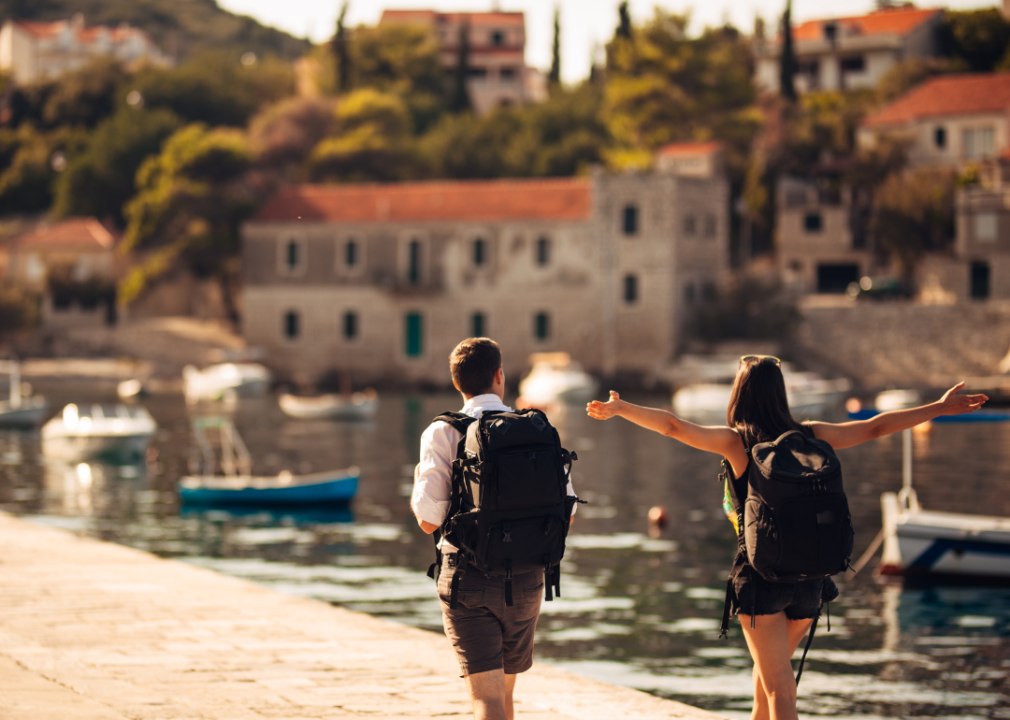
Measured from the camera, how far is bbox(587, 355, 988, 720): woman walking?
14.0 feet

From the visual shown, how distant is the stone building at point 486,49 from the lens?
76062 mm

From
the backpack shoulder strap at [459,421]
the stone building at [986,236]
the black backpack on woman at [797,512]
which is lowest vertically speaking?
the black backpack on woman at [797,512]

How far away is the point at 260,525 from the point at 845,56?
52.3 metres

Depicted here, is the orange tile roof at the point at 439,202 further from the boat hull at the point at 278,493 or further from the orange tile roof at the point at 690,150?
the boat hull at the point at 278,493

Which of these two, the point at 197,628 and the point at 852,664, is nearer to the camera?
the point at 197,628

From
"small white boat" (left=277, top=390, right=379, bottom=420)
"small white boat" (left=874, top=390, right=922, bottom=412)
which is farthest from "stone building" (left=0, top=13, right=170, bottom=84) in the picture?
"small white boat" (left=874, top=390, right=922, bottom=412)

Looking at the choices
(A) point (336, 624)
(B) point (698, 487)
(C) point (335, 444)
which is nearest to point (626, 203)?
Answer: (C) point (335, 444)

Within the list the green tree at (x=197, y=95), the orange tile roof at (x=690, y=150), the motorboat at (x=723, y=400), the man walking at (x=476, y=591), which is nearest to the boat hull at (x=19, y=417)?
the motorboat at (x=723, y=400)

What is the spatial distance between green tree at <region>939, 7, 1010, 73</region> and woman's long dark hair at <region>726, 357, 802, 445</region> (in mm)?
60108

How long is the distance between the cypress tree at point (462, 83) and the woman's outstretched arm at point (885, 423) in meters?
62.4

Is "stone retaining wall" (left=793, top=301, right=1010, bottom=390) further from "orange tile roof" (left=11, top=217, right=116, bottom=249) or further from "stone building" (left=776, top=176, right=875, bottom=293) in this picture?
"orange tile roof" (left=11, top=217, right=116, bottom=249)

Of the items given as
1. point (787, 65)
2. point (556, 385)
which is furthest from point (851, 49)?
point (556, 385)

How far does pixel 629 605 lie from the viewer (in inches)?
490

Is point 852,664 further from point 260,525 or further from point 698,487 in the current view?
point 698,487
